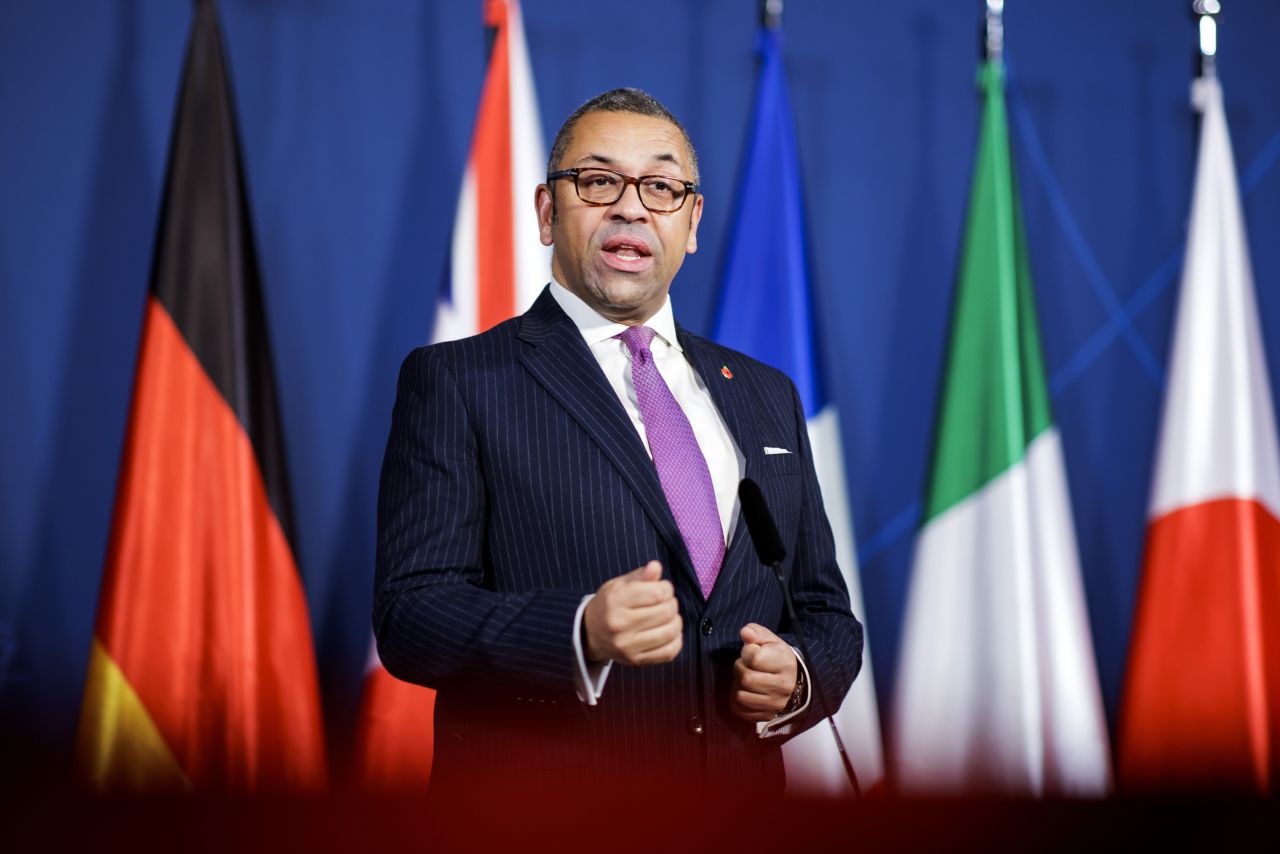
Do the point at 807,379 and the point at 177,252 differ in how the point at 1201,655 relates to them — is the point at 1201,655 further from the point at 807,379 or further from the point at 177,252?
the point at 177,252

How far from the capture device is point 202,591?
8.82 feet

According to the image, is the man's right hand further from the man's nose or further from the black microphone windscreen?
the man's nose

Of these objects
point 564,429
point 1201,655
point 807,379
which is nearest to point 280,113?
point 807,379

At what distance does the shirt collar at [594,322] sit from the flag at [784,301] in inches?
50.2

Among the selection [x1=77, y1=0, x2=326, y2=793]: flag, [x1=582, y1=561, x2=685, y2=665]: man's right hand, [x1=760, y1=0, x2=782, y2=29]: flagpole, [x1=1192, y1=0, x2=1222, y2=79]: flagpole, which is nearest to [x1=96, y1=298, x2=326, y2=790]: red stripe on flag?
[x1=77, y1=0, x2=326, y2=793]: flag

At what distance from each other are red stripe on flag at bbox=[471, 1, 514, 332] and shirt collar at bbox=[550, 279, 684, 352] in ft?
3.88

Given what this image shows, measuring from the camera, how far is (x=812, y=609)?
1715 millimetres

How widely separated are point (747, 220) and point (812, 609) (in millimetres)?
1667

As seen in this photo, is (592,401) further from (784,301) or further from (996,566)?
(996,566)

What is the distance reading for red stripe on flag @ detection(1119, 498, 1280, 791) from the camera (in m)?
2.91

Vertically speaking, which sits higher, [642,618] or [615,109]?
[615,109]

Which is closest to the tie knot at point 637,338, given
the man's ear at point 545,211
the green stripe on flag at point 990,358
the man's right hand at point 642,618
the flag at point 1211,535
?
the man's ear at point 545,211

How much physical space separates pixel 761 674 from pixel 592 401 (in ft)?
1.40

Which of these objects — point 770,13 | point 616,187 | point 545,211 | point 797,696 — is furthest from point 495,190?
point 797,696
